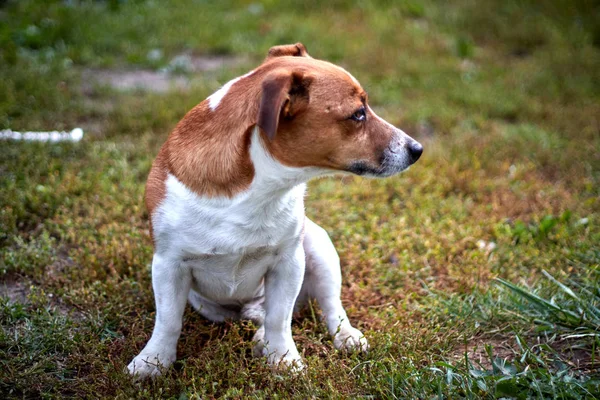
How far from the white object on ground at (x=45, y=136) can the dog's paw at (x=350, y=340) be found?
10.2 ft

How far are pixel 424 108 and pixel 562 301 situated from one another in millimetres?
3299

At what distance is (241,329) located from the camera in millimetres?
3191

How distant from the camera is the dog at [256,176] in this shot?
2494mm

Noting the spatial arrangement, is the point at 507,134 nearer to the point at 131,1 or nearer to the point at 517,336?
the point at 517,336

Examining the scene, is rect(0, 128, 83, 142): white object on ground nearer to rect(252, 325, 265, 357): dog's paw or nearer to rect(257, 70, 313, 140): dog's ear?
rect(252, 325, 265, 357): dog's paw

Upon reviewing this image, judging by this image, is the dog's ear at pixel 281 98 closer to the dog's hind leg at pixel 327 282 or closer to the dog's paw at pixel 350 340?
the dog's hind leg at pixel 327 282

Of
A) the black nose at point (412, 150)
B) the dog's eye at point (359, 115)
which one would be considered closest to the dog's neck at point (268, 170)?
the dog's eye at point (359, 115)

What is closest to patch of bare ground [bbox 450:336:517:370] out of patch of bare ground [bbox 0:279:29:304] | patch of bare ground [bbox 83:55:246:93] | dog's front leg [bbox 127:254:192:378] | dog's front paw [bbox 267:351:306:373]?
dog's front paw [bbox 267:351:306:373]

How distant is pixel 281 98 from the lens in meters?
2.33

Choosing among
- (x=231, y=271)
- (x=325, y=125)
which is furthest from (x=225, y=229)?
(x=325, y=125)

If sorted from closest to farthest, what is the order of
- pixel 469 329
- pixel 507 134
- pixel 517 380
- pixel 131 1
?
1. pixel 517 380
2. pixel 469 329
3. pixel 507 134
4. pixel 131 1

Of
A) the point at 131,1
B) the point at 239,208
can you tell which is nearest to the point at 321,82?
the point at 239,208

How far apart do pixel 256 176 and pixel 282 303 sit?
0.67 m

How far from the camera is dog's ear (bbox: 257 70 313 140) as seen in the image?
7.55ft
